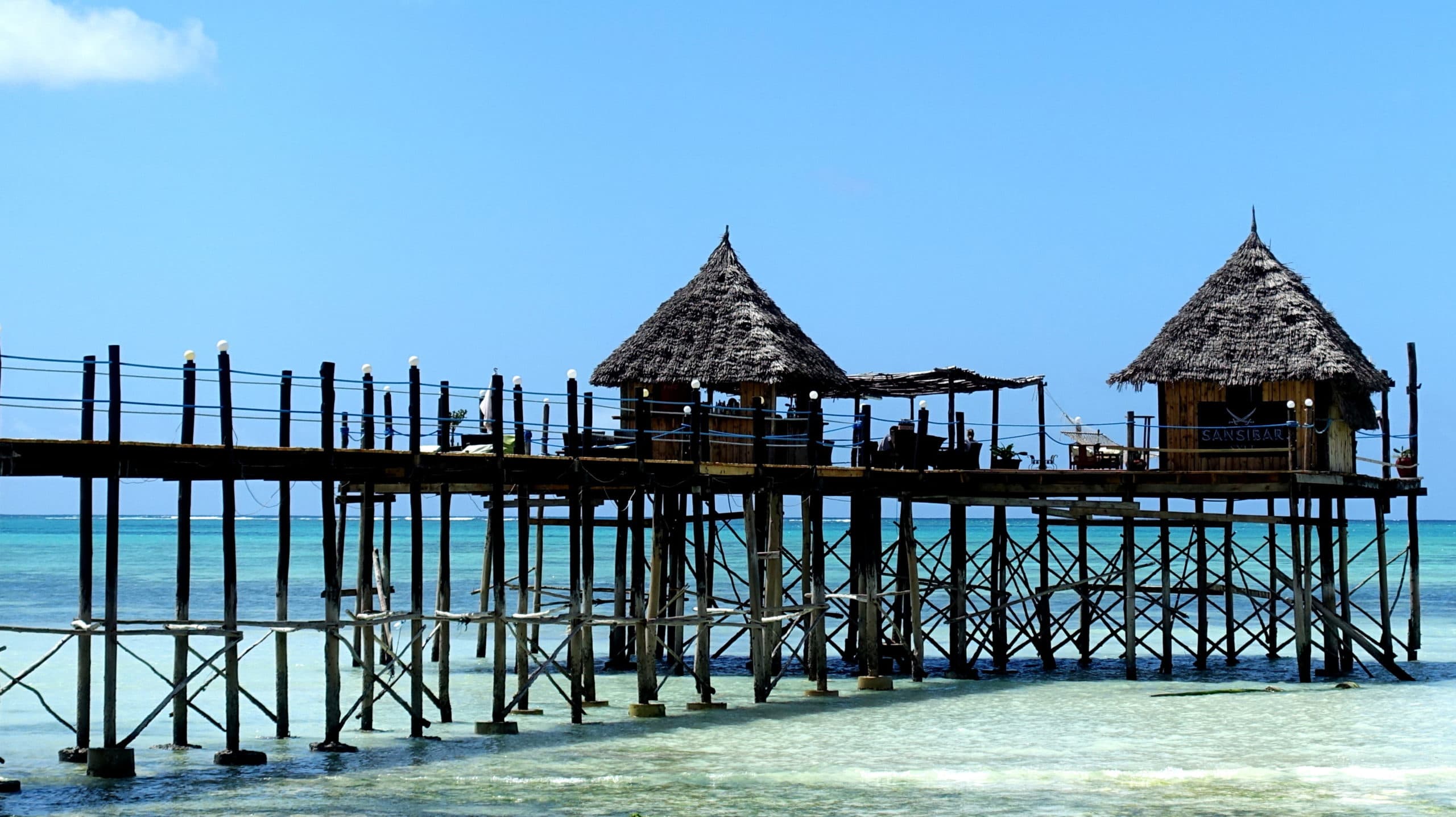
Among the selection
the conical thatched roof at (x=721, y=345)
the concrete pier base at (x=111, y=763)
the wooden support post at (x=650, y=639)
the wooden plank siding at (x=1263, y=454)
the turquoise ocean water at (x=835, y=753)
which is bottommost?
the turquoise ocean water at (x=835, y=753)

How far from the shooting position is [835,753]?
2159cm

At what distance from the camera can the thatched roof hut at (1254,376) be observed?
29.7 meters

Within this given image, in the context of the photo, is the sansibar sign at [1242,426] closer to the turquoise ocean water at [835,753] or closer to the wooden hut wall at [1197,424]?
the wooden hut wall at [1197,424]

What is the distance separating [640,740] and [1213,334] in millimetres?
13502

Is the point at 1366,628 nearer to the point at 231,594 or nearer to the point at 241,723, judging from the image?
the point at 241,723

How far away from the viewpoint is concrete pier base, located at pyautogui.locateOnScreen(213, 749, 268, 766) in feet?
66.0

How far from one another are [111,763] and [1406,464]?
2338 centimetres

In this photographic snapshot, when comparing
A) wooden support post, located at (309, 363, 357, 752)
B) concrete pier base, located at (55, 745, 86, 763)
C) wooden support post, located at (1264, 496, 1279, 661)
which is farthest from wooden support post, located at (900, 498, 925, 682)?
concrete pier base, located at (55, 745, 86, 763)

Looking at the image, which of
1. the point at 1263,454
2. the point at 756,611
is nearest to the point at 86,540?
the point at 756,611

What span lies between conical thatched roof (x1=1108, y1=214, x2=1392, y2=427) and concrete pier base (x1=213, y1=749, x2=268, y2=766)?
16.5 metres

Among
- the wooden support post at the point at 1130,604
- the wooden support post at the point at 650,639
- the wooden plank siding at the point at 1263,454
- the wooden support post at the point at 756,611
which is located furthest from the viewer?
the wooden plank siding at the point at 1263,454

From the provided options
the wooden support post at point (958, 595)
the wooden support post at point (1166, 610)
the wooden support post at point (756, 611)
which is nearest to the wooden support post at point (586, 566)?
the wooden support post at point (756, 611)

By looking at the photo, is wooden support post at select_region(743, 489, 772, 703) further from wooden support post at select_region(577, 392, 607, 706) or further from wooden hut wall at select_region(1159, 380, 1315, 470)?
wooden hut wall at select_region(1159, 380, 1315, 470)

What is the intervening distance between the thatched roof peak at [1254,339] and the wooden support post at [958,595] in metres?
3.66
